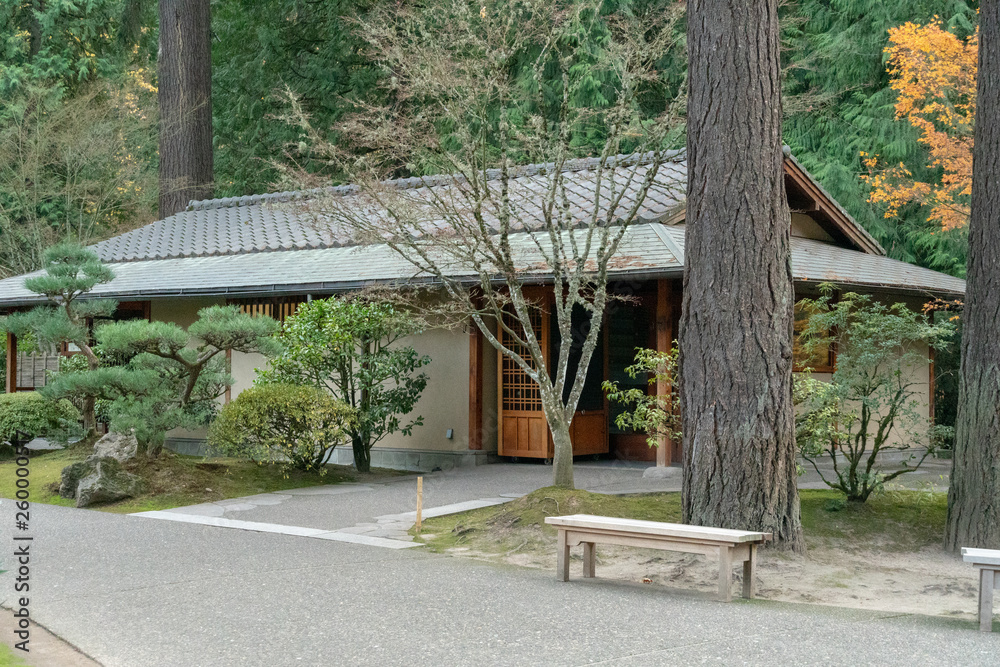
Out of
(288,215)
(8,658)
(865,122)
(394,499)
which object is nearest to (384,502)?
(394,499)

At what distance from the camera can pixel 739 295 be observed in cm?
795

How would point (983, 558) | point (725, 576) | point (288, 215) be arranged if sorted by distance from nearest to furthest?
point (983, 558), point (725, 576), point (288, 215)

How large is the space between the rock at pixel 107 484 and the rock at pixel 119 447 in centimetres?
44

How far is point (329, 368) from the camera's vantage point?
13352 mm

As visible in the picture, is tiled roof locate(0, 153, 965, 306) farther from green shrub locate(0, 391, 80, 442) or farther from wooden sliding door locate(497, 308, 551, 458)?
green shrub locate(0, 391, 80, 442)

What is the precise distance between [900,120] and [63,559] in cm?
1719

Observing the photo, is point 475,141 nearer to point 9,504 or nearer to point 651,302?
point 651,302

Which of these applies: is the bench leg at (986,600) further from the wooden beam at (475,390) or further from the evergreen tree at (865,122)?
the evergreen tree at (865,122)

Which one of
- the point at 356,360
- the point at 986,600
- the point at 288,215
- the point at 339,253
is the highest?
the point at 288,215

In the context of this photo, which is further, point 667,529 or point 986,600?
Answer: point 667,529

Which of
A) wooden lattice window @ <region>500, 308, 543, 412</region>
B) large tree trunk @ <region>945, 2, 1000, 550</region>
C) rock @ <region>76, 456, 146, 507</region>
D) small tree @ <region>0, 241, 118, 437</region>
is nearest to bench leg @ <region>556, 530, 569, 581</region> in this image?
large tree trunk @ <region>945, 2, 1000, 550</region>

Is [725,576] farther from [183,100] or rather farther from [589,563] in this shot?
[183,100]

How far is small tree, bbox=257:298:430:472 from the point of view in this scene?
13.2 meters

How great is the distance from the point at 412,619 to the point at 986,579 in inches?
135
